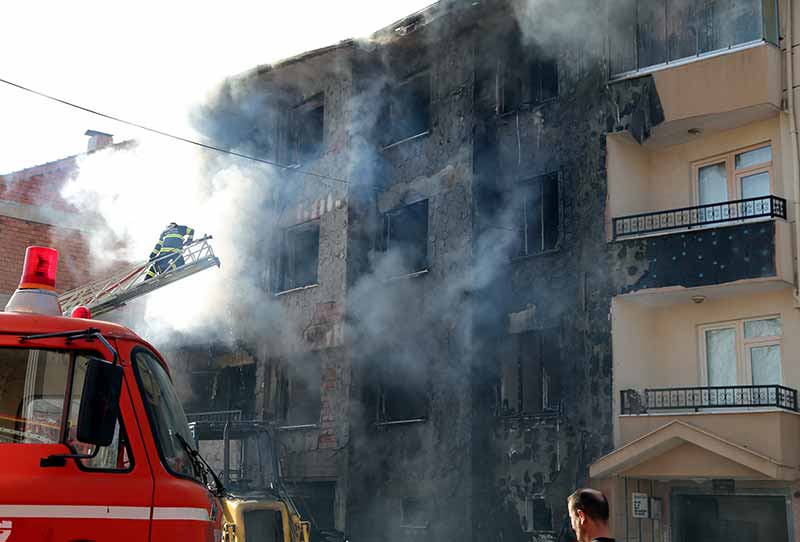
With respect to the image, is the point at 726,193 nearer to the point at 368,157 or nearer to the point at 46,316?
Answer: the point at 368,157

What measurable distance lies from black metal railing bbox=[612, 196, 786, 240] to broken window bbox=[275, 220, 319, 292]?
782 centimetres

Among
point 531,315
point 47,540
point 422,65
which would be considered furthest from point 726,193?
point 47,540

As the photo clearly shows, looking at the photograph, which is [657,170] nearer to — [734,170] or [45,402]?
[734,170]

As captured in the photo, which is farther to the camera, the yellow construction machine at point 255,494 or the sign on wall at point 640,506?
the sign on wall at point 640,506

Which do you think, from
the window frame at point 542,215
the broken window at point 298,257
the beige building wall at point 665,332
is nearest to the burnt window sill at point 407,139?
the broken window at point 298,257

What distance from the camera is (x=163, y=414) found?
5535 millimetres

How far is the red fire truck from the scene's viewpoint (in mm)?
4719

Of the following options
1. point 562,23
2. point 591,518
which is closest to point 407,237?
point 562,23

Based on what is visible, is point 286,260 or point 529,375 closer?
point 529,375

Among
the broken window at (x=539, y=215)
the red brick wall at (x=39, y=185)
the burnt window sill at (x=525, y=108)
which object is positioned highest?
the burnt window sill at (x=525, y=108)

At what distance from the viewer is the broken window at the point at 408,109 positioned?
20766 millimetres

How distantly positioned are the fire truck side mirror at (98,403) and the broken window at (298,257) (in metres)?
17.4

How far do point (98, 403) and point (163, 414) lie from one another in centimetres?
85

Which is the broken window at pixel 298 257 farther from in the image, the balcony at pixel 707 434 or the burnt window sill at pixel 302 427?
the balcony at pixel 707 434
